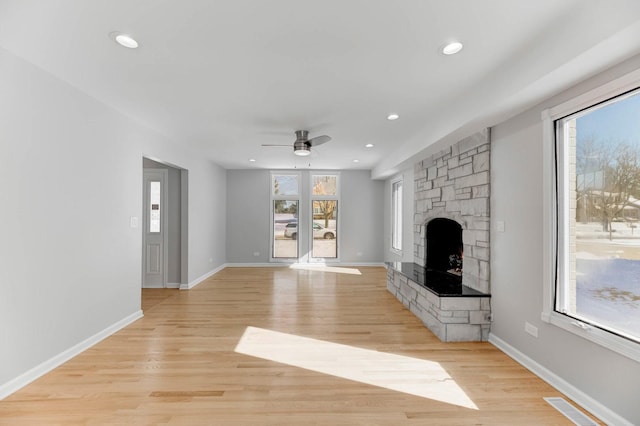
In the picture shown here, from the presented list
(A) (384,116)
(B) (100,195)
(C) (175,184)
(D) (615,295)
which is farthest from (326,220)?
(D) (615,295)

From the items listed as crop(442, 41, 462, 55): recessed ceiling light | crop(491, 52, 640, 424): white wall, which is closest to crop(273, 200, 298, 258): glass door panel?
crop(491, 52, 640, 424): white wall

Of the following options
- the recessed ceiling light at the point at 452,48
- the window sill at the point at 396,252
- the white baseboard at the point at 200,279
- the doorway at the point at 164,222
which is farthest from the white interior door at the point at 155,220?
the recessed ceiling light at the point at 452,48

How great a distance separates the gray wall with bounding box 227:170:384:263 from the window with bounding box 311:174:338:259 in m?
0.20

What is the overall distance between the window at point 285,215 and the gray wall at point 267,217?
0.75 ft

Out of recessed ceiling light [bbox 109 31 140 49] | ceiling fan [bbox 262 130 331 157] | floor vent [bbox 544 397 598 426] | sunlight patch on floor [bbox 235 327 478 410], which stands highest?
recessed ceiling light [bbox 109 31 140 49]

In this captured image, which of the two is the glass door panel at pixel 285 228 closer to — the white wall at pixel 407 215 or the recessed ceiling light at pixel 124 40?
the white wall at pixel 407 215

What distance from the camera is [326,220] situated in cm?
802

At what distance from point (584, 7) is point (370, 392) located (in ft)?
9.35

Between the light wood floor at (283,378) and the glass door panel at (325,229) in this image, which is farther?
the glass door panel at (325,229)

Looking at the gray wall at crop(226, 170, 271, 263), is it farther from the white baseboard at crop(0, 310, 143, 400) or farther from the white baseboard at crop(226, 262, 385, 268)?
the white baseboard at crop(0, 310, 143, 400)

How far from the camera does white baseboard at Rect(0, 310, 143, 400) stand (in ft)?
7.22

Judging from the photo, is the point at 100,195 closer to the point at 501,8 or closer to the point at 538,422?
the point at 501,8

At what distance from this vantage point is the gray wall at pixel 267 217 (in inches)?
308

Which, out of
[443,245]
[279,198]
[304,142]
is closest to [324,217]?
[279,198]
